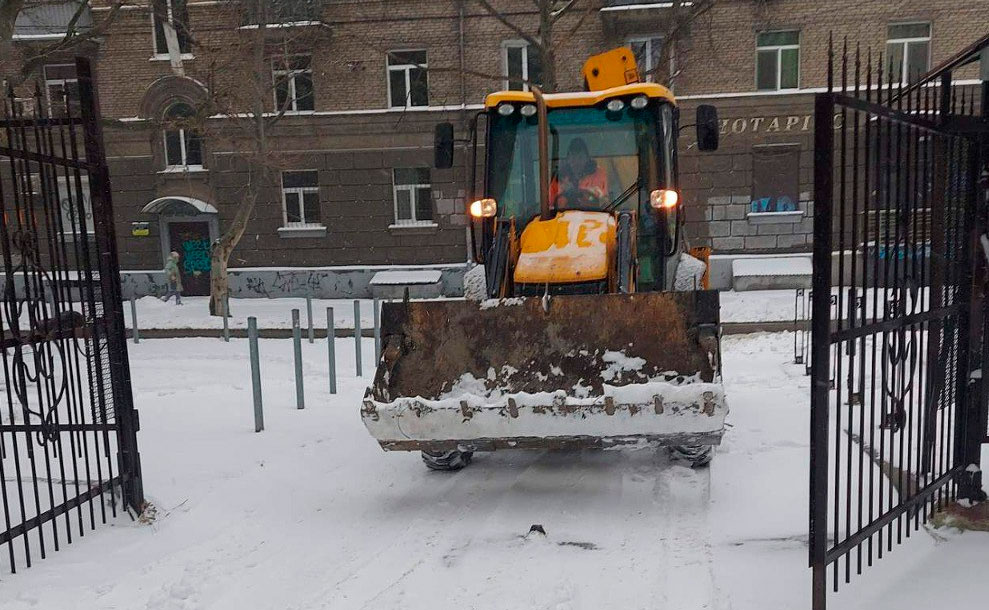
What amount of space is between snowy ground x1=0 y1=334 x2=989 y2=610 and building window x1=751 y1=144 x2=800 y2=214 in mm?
12897

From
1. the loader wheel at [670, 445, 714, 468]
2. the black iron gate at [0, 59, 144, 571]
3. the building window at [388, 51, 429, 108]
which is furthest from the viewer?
the building window at [388, 51, 429, 108]

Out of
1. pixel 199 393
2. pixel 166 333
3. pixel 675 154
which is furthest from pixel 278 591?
pixel 166 333

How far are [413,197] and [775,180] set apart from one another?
30.9 feet

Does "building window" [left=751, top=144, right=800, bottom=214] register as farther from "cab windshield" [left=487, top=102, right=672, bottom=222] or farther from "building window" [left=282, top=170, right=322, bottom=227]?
"cab windshield" [left=487, top=102, right=672, bottom=222]

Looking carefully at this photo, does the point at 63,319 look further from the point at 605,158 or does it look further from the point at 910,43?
the point at 910,43

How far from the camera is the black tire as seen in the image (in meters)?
5.25

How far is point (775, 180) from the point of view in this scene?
59.7 ft

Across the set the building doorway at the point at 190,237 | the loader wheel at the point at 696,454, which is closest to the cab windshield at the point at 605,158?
the loader wheel at the point at 696,454

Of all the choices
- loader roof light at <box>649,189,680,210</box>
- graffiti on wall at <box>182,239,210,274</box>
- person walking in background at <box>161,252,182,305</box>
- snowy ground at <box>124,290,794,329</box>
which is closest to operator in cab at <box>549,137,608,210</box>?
loader roof light at <box>649,189,680,210</box>

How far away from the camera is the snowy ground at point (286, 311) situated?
15344 millimetres

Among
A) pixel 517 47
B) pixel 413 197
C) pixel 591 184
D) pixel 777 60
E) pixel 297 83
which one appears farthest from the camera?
pixel 413 197

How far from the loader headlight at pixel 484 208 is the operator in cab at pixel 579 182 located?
1.64 feet

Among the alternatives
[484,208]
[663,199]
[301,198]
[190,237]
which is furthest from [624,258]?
[190,237]

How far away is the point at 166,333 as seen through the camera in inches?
611
